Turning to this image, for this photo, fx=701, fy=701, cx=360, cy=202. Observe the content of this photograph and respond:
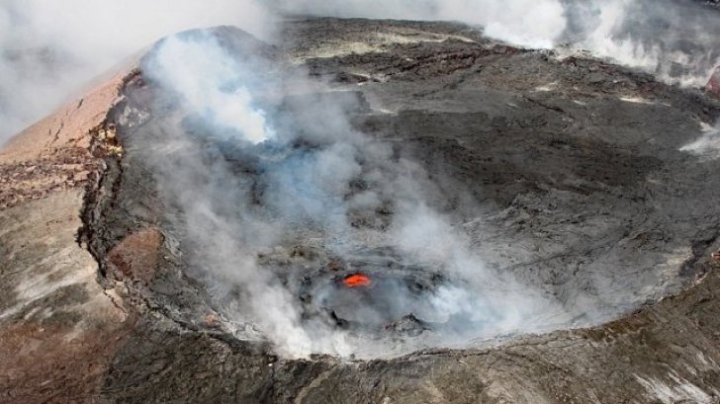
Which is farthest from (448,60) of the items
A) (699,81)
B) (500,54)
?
(699,81)

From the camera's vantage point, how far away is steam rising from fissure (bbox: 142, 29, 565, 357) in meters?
9.72

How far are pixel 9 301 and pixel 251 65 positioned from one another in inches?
361

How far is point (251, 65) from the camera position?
56.1 ft

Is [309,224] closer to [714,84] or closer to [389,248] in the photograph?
[389,248]

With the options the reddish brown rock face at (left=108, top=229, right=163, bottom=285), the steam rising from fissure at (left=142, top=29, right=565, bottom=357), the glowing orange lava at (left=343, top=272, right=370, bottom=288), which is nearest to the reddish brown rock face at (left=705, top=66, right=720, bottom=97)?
the steam rising from fissure at (left=142, top=29, right=565, bottom=357)

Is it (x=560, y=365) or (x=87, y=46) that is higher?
(x=87, y=46)

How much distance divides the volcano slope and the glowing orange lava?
0.16m

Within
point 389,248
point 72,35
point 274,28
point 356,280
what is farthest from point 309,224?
point 72,35

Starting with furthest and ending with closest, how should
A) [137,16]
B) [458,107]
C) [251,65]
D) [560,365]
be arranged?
[137,16] < [251,65] < [458,107] < [560,365]

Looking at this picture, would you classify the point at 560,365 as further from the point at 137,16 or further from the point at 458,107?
the point at 137,16

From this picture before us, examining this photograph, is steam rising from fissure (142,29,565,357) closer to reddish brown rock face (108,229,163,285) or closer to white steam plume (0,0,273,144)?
reddish brown rock face (108,229,163,285)

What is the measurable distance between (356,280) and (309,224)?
5.32 feet

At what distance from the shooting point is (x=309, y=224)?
11.7 meters

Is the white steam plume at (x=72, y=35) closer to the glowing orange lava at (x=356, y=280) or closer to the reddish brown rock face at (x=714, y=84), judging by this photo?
the glowing orange lava at (x=356, y=280)
